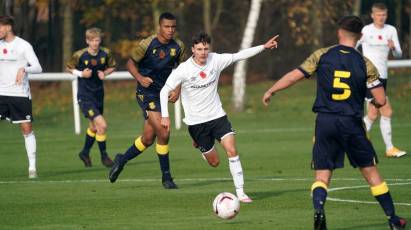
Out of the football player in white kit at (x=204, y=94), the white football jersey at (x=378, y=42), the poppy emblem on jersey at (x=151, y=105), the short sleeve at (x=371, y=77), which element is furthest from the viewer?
the white football jersey at (x=378, y=42)

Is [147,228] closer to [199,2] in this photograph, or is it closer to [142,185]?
[142,185]

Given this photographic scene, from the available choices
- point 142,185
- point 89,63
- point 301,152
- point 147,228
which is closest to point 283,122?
point 301,152

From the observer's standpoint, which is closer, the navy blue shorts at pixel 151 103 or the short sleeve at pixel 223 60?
the short sleeve at pixel 223 60

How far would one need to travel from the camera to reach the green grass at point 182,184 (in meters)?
11.8

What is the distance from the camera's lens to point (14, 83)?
55.4ft

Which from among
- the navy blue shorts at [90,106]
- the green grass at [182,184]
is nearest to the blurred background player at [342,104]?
the green grass at [182,184]

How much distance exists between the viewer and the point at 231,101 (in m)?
33.0

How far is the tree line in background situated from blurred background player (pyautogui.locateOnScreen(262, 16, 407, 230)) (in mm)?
21046

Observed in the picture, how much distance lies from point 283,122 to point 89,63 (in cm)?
1040

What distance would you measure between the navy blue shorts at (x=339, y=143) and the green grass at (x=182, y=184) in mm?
691

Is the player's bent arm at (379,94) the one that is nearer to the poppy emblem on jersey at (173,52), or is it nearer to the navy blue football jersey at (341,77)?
the navy blue football jersey at (341,77)

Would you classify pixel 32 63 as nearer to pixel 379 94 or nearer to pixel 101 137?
pixel 101 137

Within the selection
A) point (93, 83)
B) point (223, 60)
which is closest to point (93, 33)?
point (93, 83)

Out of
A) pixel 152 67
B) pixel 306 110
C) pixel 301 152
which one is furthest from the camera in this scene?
pixel 306 110
